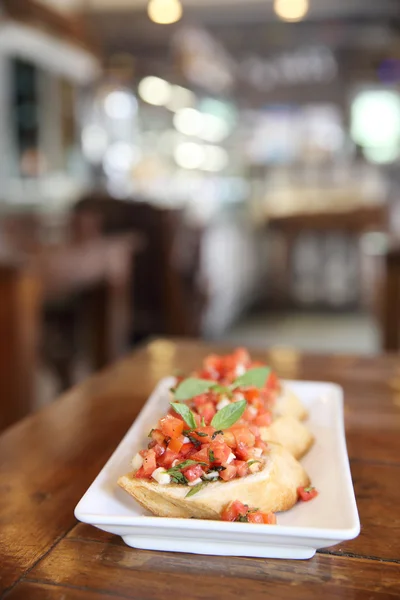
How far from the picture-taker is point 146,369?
147 cm

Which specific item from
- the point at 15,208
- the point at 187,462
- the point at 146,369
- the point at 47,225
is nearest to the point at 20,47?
the point at 15,208

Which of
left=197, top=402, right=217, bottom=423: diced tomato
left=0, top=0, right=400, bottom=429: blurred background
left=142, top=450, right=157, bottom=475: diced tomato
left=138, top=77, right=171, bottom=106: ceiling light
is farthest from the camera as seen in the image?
left=138, top=77, right=171, bottom=106: ceiling light

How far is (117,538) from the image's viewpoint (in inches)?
28.4

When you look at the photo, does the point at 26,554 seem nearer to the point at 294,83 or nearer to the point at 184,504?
the point at 184,504

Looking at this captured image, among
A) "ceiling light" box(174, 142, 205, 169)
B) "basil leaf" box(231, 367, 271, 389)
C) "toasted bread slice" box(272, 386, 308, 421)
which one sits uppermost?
"ceiling light" box(174, 142, 205, 169)

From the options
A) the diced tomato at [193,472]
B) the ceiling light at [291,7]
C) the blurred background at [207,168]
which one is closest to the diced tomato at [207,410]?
the diced tomato at [193,472]

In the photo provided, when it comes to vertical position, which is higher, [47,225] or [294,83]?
[294,83]

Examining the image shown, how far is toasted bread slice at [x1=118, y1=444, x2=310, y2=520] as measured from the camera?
688mm

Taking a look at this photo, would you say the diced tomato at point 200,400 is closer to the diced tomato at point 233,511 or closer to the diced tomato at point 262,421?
the diced tomato at point 262,421

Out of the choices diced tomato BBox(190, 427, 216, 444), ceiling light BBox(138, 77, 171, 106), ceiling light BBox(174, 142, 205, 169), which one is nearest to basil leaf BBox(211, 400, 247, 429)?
diced tomato BBox(190, 427, 216, 444)

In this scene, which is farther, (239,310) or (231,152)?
(231,152)

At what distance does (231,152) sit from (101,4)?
236 cm

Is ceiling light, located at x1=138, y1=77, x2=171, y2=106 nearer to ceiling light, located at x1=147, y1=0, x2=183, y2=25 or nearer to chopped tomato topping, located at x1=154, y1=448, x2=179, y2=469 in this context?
ceiling light, located at x1=147, y1=0, x2=183, y2=25

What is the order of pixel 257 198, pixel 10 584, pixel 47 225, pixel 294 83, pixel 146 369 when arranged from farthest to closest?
pixel 294 83
pixel 257 198
pixel 47 225
pixel 146 369
pixel 10 584
